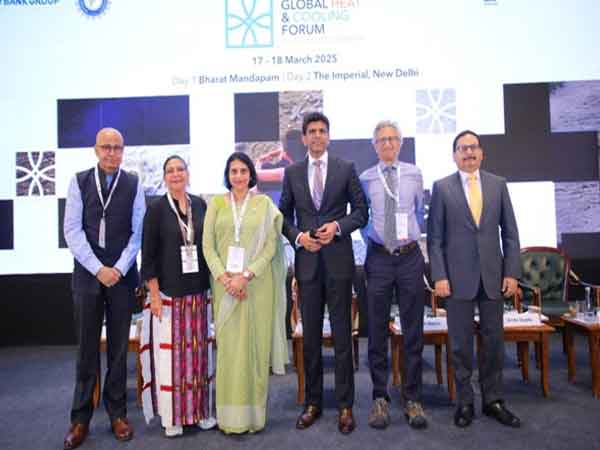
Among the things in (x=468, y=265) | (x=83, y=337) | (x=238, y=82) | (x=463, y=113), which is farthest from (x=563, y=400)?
(x=238, y=82)

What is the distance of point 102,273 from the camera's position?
2.45 metres

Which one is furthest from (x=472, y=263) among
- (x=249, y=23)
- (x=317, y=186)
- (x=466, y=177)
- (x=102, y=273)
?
(x=249, y=23)

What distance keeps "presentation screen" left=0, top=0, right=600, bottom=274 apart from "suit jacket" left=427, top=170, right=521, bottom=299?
5.70 feet

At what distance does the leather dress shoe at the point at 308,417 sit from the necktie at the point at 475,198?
4.41ft

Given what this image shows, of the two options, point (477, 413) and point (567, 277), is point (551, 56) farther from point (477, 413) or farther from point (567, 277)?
point (477, 413)

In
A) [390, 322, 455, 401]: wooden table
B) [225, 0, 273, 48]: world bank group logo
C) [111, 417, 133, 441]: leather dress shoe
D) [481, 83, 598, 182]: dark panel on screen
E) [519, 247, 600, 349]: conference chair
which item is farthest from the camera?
[481, 83, 598, 182]: dark panel on screen

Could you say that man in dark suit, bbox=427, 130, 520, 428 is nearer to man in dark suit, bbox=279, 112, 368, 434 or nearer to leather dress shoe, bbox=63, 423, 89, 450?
man in dark suit, bbox=279, 112, 368, 434

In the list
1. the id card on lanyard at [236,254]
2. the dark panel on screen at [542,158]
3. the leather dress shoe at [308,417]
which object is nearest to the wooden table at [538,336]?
the leather dress shoe at [308,417]

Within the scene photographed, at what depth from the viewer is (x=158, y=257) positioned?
2.54m

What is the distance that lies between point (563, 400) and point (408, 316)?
1.24 metres

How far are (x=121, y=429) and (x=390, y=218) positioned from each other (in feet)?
5.91

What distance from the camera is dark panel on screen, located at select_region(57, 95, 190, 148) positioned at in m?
4.46

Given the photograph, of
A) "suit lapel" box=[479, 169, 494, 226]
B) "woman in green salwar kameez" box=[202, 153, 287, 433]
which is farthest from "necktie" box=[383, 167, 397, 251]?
"woman in green salwar kameez" box=[202, 153, 287, 433]

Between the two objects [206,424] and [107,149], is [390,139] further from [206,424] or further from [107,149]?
[206,424]
